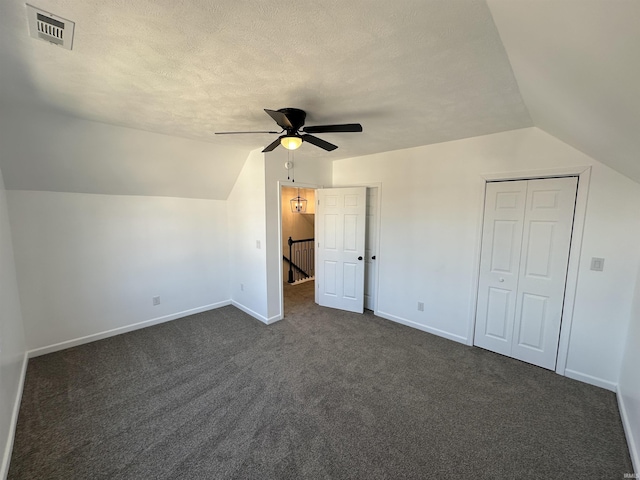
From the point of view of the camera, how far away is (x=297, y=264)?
6.64m

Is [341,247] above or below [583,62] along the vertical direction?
below

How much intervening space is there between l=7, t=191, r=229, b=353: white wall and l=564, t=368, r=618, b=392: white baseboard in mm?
4700

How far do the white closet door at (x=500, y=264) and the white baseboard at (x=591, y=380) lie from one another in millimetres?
512

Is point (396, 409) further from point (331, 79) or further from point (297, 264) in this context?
point (297, 264)

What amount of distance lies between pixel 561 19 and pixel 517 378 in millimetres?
2992

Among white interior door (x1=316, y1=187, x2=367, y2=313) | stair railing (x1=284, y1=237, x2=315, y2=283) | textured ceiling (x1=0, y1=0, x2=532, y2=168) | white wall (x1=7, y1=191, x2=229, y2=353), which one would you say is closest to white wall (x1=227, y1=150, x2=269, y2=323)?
white wall (x1=7, y1=191, x2=229, y2=353)

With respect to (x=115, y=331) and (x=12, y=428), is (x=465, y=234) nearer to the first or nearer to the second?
(x=12, y=428)

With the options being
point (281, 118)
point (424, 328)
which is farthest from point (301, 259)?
point (281, 118)

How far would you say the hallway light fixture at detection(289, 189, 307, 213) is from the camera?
673 centimetres

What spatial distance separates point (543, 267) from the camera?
8.84 feet

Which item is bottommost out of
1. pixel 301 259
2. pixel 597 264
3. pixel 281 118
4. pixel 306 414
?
pixel 306 414

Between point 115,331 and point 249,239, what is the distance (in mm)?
2149

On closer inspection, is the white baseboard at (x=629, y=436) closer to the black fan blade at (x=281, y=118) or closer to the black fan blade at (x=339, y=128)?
the black fan blade at (x=339, y=128)

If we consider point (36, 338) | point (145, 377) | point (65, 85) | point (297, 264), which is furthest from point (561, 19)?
point (297, 264)
